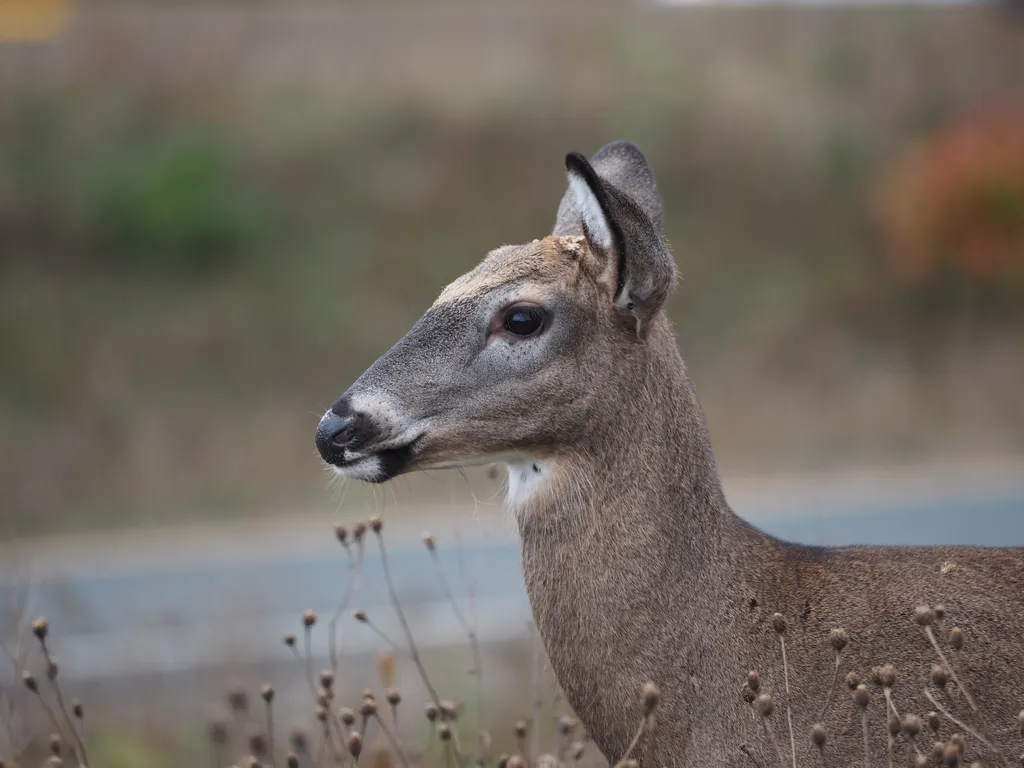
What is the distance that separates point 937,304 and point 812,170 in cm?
418

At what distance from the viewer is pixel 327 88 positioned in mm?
30281

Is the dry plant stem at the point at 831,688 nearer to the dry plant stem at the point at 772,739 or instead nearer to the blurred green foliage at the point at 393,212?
the dry plant stem at the point at 772,739

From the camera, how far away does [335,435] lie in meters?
4.61

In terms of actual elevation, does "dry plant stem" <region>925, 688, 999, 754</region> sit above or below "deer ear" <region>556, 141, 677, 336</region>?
below

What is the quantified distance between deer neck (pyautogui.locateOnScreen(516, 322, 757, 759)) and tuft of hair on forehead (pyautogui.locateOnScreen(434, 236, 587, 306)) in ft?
1.21

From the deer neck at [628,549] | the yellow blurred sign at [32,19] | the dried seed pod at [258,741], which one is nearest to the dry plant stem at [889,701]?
the deer neck at [628,549]

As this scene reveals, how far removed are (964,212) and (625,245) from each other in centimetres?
2480

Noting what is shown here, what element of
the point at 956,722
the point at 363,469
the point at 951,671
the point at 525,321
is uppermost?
the point at 525,321

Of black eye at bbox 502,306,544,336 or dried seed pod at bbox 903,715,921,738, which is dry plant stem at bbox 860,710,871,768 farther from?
black eye at bbox 502,306,544,336

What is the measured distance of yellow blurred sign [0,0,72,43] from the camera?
29469 millimetres

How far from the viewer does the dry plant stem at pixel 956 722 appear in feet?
13.7

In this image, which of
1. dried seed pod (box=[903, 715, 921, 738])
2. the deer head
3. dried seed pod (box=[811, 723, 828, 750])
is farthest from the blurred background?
dried seed pod (box=[903, 715, 921, 738])

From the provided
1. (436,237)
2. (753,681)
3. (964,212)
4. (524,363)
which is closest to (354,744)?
(753,681)

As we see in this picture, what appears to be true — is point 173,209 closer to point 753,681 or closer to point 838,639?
point 753,681
